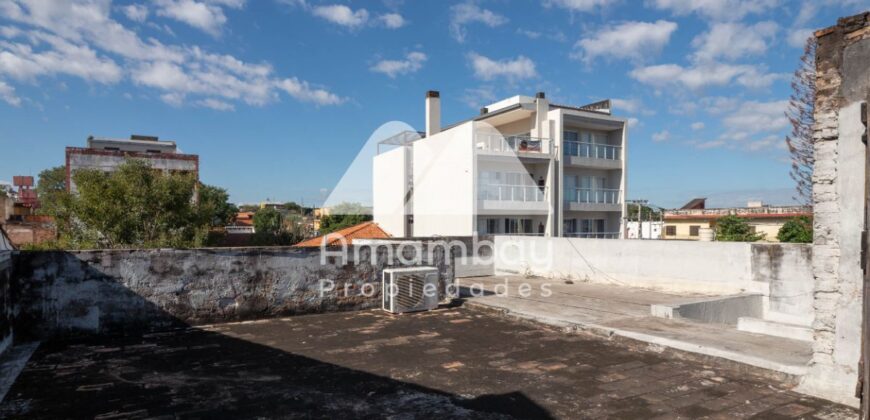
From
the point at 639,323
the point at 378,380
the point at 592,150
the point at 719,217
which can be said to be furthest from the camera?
the point at 719,217

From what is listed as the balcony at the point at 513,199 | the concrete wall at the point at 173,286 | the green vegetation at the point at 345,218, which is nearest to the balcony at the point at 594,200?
the balcony at the point at 513,199

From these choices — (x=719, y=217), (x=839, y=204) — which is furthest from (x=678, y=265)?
(x=719, y=217)

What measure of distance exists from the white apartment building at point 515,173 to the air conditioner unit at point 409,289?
1199 cm

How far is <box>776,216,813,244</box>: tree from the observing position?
1525 cm

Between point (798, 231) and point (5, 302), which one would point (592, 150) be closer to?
point (798, 231)

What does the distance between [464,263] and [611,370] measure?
37.1 ft

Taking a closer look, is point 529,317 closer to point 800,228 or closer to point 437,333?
point 437,333

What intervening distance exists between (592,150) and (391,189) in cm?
1178

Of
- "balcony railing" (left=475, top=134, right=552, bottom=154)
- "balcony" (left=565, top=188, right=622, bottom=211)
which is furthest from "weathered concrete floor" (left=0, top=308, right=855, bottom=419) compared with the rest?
"balcony" (left=565, top=188, right=622, bottom=211)

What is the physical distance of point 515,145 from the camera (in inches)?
887

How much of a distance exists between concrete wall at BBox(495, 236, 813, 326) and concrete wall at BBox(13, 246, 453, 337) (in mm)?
8124

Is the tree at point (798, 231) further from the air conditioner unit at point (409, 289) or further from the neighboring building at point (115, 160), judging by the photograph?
the neighboring building at point (115, 160)

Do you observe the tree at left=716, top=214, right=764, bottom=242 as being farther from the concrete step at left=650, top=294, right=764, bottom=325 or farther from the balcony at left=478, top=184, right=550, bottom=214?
the concrete step at left=650, top=294, right=764, bottom=325

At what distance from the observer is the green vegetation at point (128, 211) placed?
15258mm
